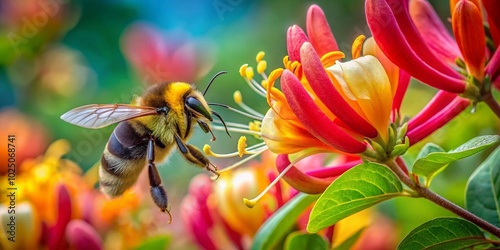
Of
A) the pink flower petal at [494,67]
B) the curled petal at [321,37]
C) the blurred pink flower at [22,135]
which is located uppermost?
the curled petal at [321,37]

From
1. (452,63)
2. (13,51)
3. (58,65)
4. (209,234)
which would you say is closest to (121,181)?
(209,234)

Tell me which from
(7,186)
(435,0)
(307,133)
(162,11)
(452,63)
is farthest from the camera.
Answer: (162,11)

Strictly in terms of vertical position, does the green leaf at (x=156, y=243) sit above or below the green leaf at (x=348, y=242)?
below

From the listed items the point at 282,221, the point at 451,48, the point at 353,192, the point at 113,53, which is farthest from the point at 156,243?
the point at 113,53

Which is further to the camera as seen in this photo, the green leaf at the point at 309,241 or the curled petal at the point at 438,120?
the green leaf at the point at 309,241

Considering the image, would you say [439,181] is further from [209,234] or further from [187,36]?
[187,36]

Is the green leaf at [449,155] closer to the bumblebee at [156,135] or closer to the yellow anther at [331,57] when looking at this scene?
the yellow anther at [331,57]

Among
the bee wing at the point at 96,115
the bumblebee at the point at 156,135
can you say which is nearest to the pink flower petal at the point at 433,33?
the bumblebee at the point at 156,135
